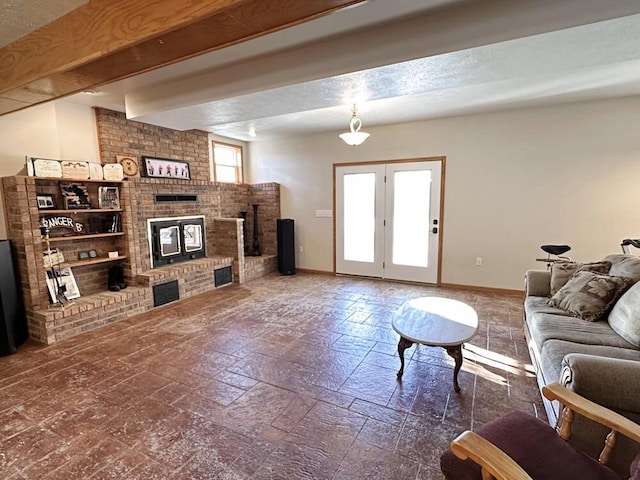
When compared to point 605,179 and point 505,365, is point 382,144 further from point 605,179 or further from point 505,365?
point 505,365

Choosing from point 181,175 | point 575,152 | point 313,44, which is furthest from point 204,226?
point 575,152

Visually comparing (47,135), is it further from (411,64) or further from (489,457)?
(489,457)

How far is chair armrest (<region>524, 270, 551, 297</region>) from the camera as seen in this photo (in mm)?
2970

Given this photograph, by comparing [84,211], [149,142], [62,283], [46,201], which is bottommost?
[62,283]

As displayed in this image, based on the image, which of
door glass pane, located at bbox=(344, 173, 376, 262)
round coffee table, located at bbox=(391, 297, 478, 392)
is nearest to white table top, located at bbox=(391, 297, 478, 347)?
round coffee table, located at bbox=(391, 297, 478, 392)

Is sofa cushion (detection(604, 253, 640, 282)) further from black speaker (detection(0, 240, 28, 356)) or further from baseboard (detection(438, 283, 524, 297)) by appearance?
black speaker (detection(0, 240, 28, 356))

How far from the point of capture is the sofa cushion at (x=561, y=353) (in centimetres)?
180

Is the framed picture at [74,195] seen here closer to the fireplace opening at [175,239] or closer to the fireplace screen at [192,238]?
the fireplace opening at [175,239]

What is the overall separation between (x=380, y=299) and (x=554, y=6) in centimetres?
345

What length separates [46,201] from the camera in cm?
345

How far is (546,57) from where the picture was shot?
2.31 metres

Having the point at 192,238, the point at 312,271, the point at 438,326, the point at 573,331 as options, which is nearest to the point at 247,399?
the point at 438,326

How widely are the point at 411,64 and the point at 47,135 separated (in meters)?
3.96

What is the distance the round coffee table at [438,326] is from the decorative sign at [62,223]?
12.4ft
